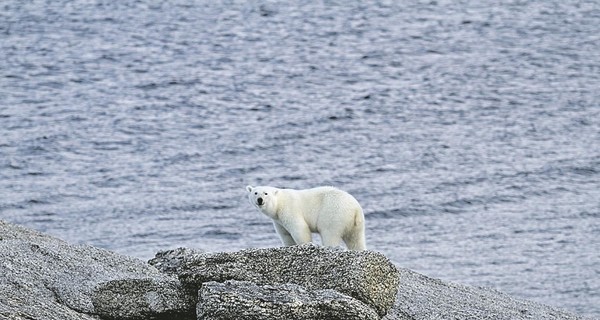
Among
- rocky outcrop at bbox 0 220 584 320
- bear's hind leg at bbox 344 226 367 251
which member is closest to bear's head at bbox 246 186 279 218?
bear's hind leg at bbox 344 226 367 251

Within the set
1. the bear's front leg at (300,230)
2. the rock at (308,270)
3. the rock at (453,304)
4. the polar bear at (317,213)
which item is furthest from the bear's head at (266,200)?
the rock at (308,270)

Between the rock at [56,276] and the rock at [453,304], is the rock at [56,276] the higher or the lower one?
the higher one

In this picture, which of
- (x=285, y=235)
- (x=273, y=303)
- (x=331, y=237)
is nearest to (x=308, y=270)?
(x=273, y=303)

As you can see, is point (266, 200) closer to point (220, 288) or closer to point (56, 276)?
point (56, 276)

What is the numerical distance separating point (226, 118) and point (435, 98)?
14.6 ft

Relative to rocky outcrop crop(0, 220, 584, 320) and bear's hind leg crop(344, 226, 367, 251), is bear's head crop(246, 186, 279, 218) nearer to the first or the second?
bear's hind leg crop(344, 226, 367, 251)

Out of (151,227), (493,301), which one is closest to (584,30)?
(151,227)

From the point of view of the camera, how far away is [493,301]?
→ 29.4ft

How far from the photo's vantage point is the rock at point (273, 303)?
19.9ft

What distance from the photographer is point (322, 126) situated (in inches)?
840

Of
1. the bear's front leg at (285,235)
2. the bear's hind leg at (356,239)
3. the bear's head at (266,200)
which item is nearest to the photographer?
the bear's hind leg at (356,239)

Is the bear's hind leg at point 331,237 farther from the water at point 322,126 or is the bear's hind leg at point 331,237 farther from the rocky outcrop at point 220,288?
the water at point 322,126

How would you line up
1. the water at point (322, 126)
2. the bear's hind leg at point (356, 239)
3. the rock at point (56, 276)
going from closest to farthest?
the rock at point (56, 276) → the bear's hind leg at point (356, 239) → the water at point (322, 126)

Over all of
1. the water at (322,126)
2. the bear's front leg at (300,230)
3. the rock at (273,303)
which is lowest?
the water at (322,126)
